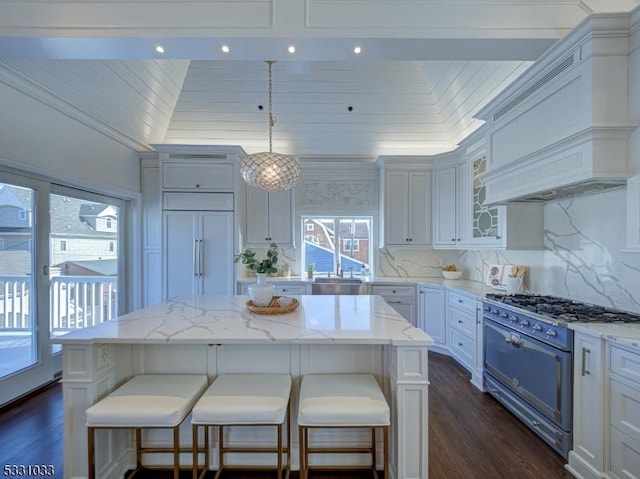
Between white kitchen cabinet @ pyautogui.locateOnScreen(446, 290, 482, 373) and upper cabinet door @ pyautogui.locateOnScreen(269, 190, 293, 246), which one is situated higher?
upper cabinet door @ pyautogui.locateOnScreen(269, 190, 293, 246)

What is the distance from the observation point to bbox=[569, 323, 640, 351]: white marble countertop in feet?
5.73

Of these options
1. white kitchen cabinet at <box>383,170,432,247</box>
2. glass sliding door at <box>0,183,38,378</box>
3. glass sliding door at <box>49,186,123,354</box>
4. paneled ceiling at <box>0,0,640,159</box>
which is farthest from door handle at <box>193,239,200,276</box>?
white kitchen cabinet at <box>383,170,432,247</box>

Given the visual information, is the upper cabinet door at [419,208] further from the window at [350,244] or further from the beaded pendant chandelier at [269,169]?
the beaded pendant chandelier at [269,169]

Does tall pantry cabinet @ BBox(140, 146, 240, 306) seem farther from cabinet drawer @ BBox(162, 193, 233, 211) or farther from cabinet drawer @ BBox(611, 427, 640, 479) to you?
cabinet drawer @ BBox(611, 427, 640, 479)

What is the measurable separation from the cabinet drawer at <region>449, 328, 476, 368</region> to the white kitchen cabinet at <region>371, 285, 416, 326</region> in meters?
0.59

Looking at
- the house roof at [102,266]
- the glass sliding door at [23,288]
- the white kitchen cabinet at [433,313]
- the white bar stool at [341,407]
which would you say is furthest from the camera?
the white kitchen cabinet at [433,313]

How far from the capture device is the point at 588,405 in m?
1.98

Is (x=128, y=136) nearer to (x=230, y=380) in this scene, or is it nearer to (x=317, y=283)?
(x=317, y=283)

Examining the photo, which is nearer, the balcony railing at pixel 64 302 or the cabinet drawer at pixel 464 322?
the balcony railing at pixel 64 302

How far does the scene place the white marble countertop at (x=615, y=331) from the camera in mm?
1745

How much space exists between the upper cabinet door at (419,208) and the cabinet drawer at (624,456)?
314 cm

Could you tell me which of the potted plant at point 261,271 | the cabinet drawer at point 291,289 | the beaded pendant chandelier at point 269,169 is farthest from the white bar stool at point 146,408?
the cabinet drawer at point 291,289

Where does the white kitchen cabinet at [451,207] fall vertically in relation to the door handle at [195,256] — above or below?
above

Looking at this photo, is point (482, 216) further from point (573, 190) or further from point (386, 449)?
point (386, 449)
